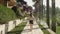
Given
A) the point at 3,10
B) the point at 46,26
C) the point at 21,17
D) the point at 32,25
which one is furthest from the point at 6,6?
the point at 46,26

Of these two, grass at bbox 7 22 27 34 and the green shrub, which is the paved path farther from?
the green shrub

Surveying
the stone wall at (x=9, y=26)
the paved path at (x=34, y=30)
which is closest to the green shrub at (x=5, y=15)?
the stone wall at (x=9, y=26)

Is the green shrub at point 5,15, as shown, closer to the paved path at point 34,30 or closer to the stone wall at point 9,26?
the stone wall at point 9,26

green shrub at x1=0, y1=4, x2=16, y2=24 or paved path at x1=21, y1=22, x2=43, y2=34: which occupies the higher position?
green shrub at x1=0, y1=4, x2=16, y2=24

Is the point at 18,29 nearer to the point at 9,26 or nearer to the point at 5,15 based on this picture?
the point at 9,26

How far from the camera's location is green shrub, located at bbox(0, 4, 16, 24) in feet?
8.17

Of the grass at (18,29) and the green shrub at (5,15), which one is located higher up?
the green shrub at (5,15)

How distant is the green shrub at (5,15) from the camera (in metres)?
2.49

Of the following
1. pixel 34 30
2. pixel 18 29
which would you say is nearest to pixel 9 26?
pixel 18 29

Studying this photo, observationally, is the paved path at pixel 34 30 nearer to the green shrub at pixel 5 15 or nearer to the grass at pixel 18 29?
→ the grass at pixel 18 29

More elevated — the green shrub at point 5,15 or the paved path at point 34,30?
the green shrub at point 5,15

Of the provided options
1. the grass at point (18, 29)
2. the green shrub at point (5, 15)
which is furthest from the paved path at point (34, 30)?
the green shrub at point (5, 15)

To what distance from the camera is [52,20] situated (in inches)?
103

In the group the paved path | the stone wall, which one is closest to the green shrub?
the stone wall
